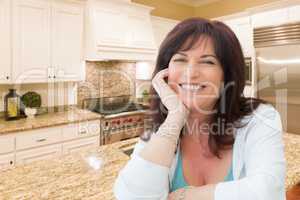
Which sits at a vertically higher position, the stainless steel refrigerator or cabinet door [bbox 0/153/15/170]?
the stainless steel refrigerator

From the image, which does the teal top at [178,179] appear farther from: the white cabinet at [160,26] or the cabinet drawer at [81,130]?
the white cabinet at [160,26]

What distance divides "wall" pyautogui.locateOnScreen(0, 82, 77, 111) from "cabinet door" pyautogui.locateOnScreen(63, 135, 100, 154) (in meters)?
0.73

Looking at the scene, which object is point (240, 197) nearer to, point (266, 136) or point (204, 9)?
point (266, 136)

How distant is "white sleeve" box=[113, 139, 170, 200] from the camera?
26.7 inches

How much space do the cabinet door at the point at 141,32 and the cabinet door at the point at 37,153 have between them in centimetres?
170

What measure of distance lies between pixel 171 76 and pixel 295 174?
82 centimetres

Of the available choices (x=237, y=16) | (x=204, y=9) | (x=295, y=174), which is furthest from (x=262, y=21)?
(x=295, y=174)

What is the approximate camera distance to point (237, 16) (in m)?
3.30

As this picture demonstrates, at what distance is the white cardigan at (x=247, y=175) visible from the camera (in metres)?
0.68

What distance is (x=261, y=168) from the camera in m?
0.71

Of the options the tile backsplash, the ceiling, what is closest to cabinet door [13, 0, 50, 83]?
the tile backsplash

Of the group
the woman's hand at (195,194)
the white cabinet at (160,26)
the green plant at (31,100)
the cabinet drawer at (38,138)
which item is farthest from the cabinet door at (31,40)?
the woman's hand at (195,194)

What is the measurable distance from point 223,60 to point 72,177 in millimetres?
906

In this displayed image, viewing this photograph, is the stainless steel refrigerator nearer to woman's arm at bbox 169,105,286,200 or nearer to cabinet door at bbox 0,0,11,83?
woman's arm at bbox 169,105,286,200
